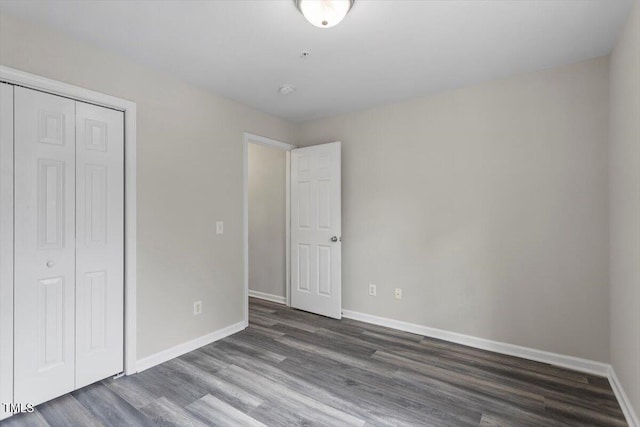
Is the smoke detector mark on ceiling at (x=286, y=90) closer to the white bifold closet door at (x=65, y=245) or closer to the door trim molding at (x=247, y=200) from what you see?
the door trim molding at (x=247, y=200)

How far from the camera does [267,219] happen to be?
14.7 ft

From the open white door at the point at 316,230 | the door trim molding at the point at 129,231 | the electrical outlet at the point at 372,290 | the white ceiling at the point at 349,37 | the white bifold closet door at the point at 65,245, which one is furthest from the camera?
the open white door at the point at 316,230

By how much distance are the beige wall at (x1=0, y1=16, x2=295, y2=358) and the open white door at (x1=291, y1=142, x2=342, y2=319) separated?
854 millimetres

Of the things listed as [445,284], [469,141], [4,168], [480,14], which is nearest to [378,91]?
[469,141]

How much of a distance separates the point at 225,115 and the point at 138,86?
2.79ft

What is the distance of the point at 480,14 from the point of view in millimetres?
1887

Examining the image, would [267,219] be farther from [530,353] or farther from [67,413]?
[530,353]

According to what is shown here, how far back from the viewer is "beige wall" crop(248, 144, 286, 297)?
14.1 ft

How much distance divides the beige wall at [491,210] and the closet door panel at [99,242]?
7.53 feet

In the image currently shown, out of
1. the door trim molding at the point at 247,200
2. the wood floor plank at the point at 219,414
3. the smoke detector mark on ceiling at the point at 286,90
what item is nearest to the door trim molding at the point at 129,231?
the wood floor plank at the point at 219,414

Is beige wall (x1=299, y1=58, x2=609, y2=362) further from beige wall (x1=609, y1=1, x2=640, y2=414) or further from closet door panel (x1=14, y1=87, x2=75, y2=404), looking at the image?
closet door panel (x1=14, y1=87, x2=75, y2=404)

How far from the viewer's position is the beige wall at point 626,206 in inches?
68.6

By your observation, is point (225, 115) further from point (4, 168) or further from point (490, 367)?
point (490, 367)

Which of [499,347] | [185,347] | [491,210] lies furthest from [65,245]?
[499,347]
